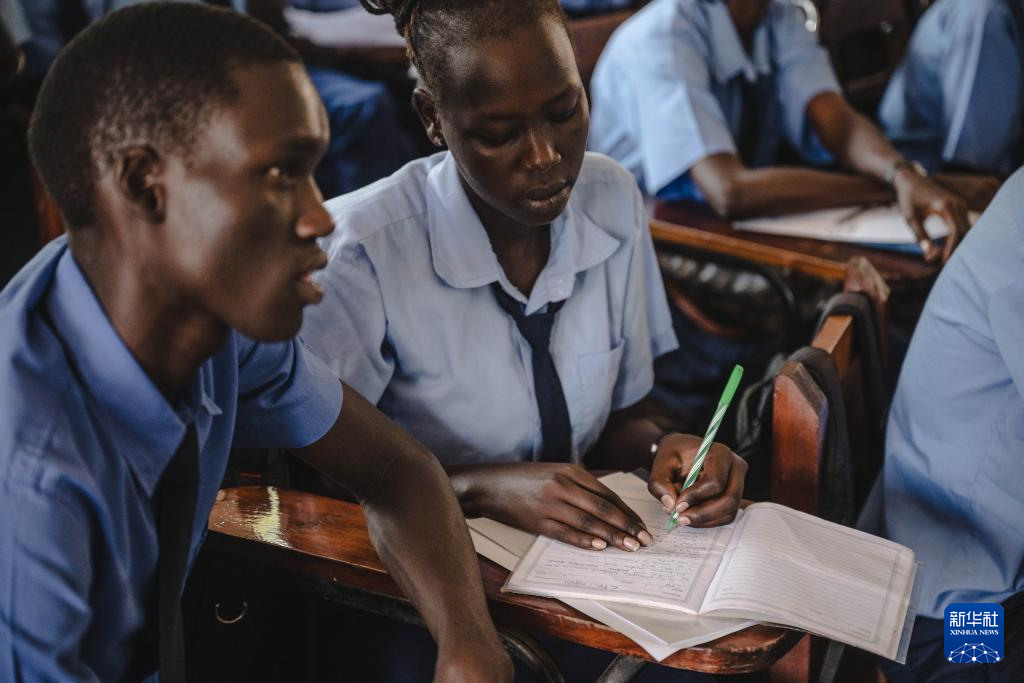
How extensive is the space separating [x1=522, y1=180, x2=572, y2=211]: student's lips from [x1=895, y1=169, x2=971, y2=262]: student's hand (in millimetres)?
1106

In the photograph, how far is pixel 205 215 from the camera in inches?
34.3

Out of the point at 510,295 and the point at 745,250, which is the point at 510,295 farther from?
the point at 745,250

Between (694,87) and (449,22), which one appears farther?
(694,87)

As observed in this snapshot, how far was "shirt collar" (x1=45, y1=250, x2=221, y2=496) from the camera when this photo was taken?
90 cm

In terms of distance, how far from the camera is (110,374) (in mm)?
908

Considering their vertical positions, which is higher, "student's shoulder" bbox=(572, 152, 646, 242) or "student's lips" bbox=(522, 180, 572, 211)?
"student's lips" bbox=(522, 180, 572, 211)

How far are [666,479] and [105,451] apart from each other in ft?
2.33

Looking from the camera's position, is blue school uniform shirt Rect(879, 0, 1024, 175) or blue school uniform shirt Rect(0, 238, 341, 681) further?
blue school uniform shirt Rect(879, 0, 1024, 175)

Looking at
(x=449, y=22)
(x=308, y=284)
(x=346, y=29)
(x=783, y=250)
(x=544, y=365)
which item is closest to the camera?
(x=308, y=284)

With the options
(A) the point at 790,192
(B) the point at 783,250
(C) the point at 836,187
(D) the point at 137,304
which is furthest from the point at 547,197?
(C) the point at 836,187

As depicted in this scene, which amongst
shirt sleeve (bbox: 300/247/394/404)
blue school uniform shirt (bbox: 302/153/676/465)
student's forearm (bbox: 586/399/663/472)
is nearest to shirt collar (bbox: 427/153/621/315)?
blue school uniform shirt (bbox: 302/153/676/465)

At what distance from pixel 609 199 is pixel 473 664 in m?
0.92

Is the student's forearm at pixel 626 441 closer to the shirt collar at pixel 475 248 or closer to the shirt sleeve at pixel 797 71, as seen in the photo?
the shirt collar at pixel 475 248

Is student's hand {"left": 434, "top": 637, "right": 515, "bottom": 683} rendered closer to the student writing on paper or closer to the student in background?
the student writing on paper
